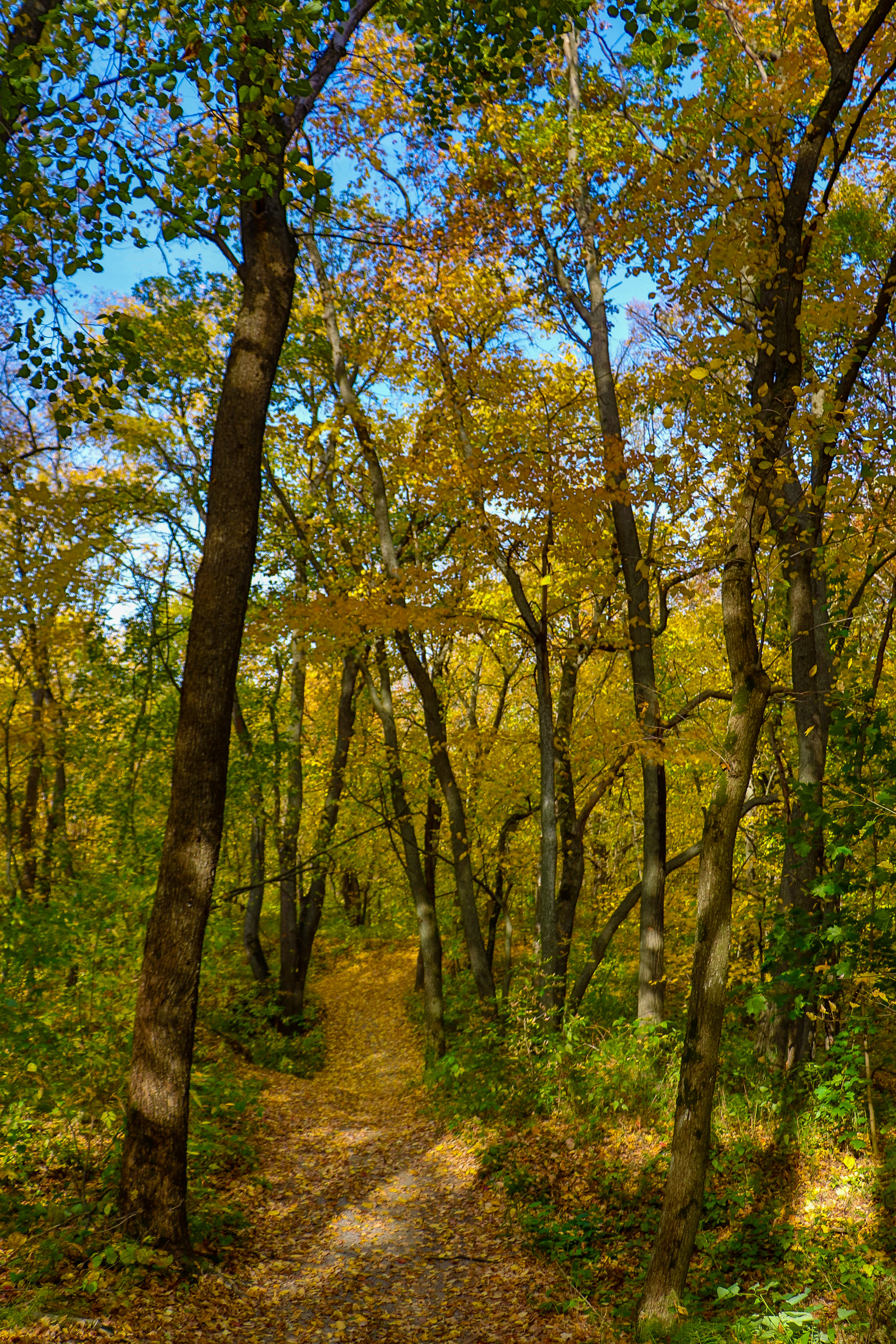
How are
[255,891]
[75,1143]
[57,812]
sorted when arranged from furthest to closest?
[255,891]
[57,812]
[75,1143]

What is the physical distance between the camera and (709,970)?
4457 millimetres

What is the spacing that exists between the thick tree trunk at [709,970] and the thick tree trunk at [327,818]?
28.8ft

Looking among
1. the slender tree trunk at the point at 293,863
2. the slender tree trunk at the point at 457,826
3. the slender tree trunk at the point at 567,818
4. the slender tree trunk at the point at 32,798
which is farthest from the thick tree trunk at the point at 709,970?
the slender tree trunk at the point at 32,798

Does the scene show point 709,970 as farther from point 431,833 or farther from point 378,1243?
point 431,833

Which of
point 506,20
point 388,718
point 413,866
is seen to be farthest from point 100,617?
point 506,20

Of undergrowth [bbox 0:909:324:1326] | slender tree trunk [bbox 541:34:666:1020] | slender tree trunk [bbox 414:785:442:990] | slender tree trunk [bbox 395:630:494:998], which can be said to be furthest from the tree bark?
undergrowth [bbox 0:909:324:1326]

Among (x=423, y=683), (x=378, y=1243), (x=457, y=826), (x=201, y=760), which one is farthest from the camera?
(x=423, y=683)

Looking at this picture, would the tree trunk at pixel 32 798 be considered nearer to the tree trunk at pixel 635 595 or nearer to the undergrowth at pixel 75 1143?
the undergrowth at pixel 75 1143

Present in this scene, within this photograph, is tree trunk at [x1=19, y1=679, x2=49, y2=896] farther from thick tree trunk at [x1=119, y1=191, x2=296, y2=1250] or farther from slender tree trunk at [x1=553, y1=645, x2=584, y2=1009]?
slender tree trunk at [x1=553, y1=645, x2=584, y2=1009]

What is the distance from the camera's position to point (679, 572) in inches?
397

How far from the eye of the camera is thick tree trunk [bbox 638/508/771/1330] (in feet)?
14.1

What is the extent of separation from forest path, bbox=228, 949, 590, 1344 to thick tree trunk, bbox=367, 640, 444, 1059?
1577 millimetres

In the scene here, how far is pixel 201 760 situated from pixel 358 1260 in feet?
12.7

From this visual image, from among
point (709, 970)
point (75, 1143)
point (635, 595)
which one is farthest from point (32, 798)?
point (709, 970)
